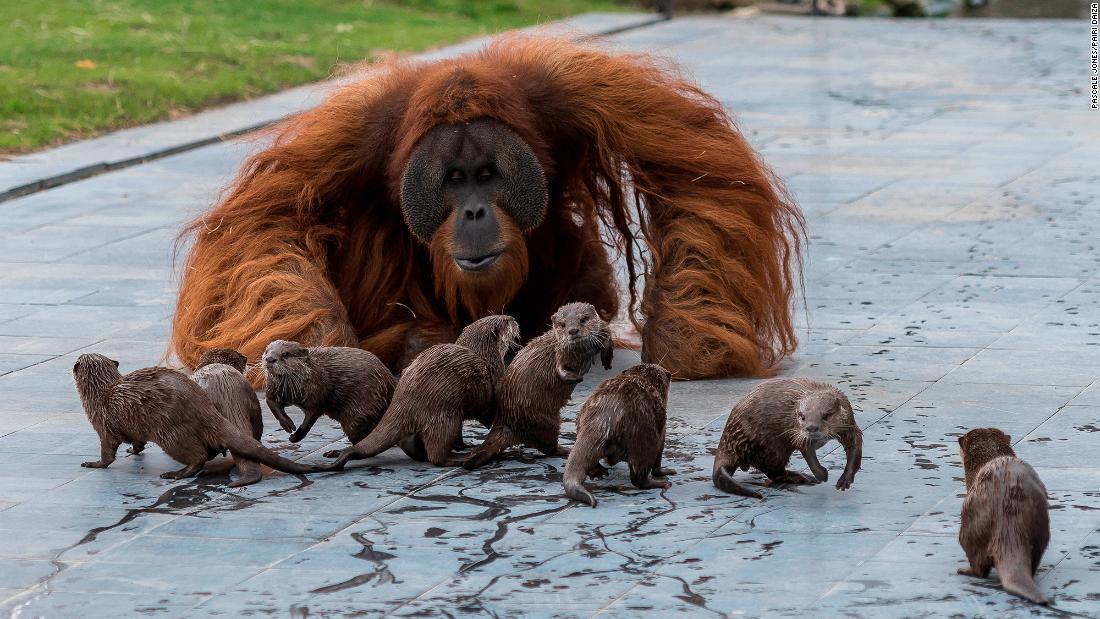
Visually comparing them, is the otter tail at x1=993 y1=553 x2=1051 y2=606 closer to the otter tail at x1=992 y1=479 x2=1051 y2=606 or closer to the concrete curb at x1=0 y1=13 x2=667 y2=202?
the otter tail at x1=992 y1=479 x2=1051 y2=606

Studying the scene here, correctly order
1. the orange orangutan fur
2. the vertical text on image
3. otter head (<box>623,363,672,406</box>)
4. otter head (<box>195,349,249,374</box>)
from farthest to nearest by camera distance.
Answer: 1. the vertical text on image
2. the orange orangutan fur
3. otter head (<box>195,349,249,374</box>)
4. otter head (<box>623,363,672,406</box>)

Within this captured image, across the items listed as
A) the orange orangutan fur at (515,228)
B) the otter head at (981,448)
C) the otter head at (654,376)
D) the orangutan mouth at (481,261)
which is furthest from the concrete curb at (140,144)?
the otter head at (981,448)

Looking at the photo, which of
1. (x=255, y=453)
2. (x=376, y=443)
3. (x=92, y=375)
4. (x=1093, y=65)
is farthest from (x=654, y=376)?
(x=1093, y=65)

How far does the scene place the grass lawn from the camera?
34.0 feet

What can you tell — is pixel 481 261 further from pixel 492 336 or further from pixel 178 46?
pixel 178 46

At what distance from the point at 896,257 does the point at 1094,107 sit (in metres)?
4.59

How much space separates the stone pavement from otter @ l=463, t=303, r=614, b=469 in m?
0.08

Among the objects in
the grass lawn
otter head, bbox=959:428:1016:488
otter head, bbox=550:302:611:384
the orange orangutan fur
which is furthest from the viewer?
the grass lawn

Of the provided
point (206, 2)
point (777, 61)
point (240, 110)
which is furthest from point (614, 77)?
point (206, 2)

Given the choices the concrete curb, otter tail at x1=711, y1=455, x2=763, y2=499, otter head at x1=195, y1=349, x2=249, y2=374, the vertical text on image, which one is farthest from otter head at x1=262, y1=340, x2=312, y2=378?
the vertical text on image

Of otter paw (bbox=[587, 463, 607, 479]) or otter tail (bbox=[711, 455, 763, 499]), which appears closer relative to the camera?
otter tail (bbox=[711, 455, 763, 499])

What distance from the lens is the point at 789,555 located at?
368 cm

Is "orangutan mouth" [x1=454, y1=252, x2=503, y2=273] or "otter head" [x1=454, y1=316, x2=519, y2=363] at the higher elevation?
"orangutan mouth" [x1=454, y1=252, x2=503, y2=273]

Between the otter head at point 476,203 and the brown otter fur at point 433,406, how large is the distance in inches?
27.7
